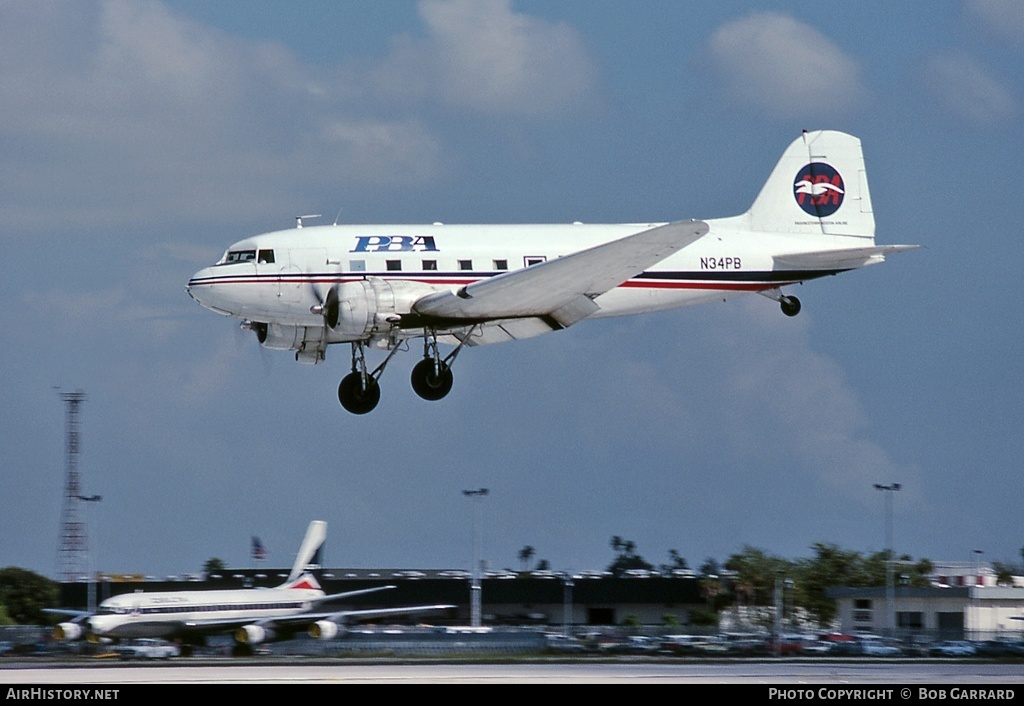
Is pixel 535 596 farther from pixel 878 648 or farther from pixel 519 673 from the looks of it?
pixel 519 673

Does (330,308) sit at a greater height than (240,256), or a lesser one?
lesser

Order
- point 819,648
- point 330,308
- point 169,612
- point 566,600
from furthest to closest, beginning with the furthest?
point 566,600, point 169,612, point 819,648, point 330,308

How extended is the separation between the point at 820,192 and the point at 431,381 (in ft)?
38.4

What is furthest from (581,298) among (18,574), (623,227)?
(18,574)

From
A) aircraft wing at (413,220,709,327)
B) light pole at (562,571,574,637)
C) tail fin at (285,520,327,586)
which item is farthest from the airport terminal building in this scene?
aircraft wing at (413,220,709,327)

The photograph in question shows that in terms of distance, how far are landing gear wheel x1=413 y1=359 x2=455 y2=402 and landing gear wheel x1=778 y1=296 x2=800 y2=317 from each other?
329 inches

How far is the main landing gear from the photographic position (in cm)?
3062

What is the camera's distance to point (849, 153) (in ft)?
118

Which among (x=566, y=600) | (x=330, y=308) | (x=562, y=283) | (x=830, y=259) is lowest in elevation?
(x=566, y=600)

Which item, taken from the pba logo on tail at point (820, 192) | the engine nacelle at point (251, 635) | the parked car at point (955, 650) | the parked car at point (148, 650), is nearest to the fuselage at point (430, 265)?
the pba logo on tail at point (820, 192)

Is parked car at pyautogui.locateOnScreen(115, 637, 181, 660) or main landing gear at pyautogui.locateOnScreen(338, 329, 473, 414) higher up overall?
main landing gear at pyautogui.locateOnScreen(338, 329, 473, 414)

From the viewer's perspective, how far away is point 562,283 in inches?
1164

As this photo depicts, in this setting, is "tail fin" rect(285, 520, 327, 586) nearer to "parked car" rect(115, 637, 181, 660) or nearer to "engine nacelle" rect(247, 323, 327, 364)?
"parked car" rect(115, 637, 181, 660)

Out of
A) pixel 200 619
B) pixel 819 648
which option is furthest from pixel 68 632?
pixel 819 648
